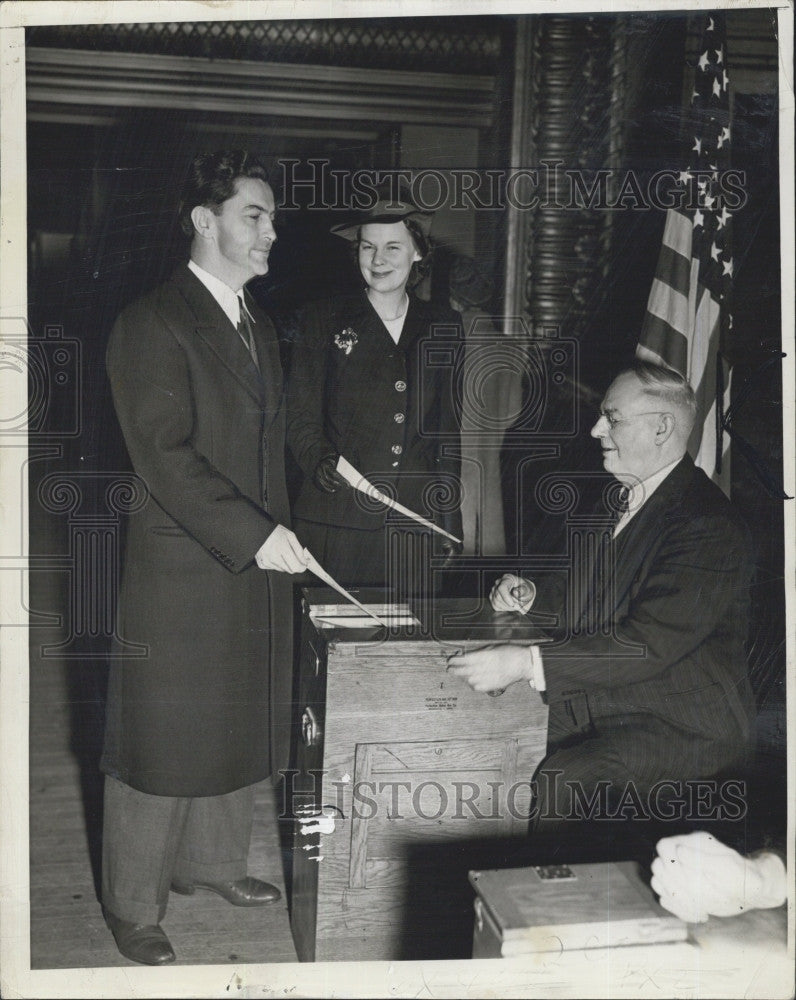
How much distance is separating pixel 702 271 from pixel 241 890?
2031 millimetres

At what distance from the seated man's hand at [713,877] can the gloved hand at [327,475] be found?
1.25 m

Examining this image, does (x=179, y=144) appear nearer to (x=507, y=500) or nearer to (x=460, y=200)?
(x=460, y=200)

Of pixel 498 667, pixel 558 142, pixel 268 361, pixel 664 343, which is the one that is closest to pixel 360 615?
pixel 498 667

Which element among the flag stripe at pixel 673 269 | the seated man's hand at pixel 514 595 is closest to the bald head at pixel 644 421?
the flag stripe at pixel 673 269

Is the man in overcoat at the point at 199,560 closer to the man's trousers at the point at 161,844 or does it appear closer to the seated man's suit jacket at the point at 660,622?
the man's trousers at the point at 161,844

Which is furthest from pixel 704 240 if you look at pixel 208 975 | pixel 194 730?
pixel 208 975

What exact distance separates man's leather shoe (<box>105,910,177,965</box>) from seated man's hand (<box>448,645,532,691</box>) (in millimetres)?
1021

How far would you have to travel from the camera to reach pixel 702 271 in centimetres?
262

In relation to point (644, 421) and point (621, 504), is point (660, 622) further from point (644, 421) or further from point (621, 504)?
point (644, 421)

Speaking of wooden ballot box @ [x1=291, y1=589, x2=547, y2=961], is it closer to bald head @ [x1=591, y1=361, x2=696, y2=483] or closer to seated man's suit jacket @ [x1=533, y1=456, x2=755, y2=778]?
seated man's suit jacket @ [x1=533, y1=456, x2=755, y2=778]

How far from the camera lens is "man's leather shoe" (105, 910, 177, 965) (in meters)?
2.54

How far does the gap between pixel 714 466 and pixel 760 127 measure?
897 millimetres

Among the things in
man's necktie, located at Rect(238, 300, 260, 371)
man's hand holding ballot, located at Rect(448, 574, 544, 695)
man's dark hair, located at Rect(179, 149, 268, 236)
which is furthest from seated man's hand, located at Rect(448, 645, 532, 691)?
man's dark hair, located at Rect(179, 149, 268, 236)

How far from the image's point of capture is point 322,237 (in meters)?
2.53
